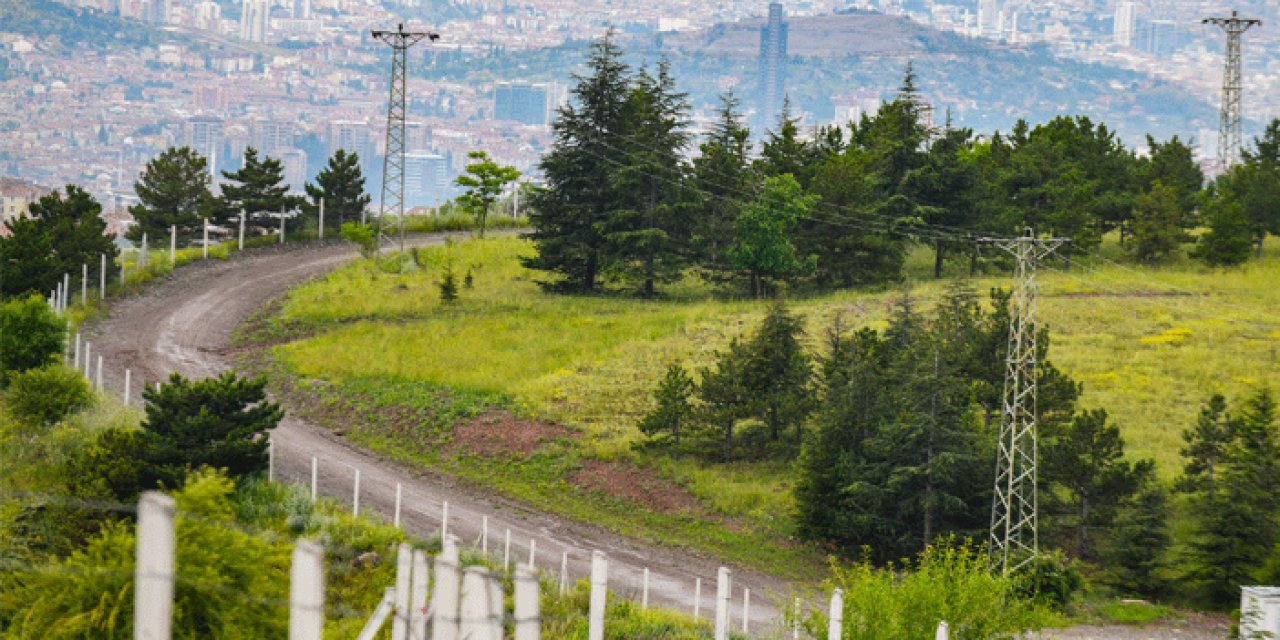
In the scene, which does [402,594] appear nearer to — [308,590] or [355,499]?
[308,590]

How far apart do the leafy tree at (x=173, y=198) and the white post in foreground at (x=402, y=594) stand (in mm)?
47176

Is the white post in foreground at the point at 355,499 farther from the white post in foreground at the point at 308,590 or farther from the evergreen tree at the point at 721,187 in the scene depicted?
the evergreen tree at the point at 721,187

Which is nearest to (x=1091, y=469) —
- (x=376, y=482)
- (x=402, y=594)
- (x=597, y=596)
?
(x=376, y=482)

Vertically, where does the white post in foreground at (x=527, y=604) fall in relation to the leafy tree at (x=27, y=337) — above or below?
above

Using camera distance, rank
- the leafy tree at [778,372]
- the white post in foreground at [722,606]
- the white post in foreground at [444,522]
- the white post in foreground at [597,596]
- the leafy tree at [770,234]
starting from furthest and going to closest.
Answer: the leafy tree at [770,234] → the leafy tree at [778,372] → the white post in foreground at [444,522] → the white post in foreground at [722,606] → the white post in foreground at [597,596]

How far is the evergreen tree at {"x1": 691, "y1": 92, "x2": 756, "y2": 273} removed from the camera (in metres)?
50.7

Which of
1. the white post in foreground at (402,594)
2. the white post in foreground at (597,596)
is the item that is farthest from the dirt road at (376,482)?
the white post in foreground at (402,594)

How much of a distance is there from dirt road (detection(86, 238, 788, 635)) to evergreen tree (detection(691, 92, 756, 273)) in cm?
1472

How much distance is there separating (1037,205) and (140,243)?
3429cm

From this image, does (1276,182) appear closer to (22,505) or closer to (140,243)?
(140,243)

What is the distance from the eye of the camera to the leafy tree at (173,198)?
5581 cm

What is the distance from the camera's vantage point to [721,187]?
54.1 metres

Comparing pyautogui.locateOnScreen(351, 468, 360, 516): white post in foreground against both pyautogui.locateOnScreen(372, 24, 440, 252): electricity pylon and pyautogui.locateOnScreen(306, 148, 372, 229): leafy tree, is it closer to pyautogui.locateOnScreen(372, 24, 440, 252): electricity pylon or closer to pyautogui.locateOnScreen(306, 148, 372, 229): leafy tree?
pyautogui.locateOnScreen(372, 24, 440, 252): electricity pylon

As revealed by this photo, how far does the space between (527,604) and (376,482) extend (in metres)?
22.3
